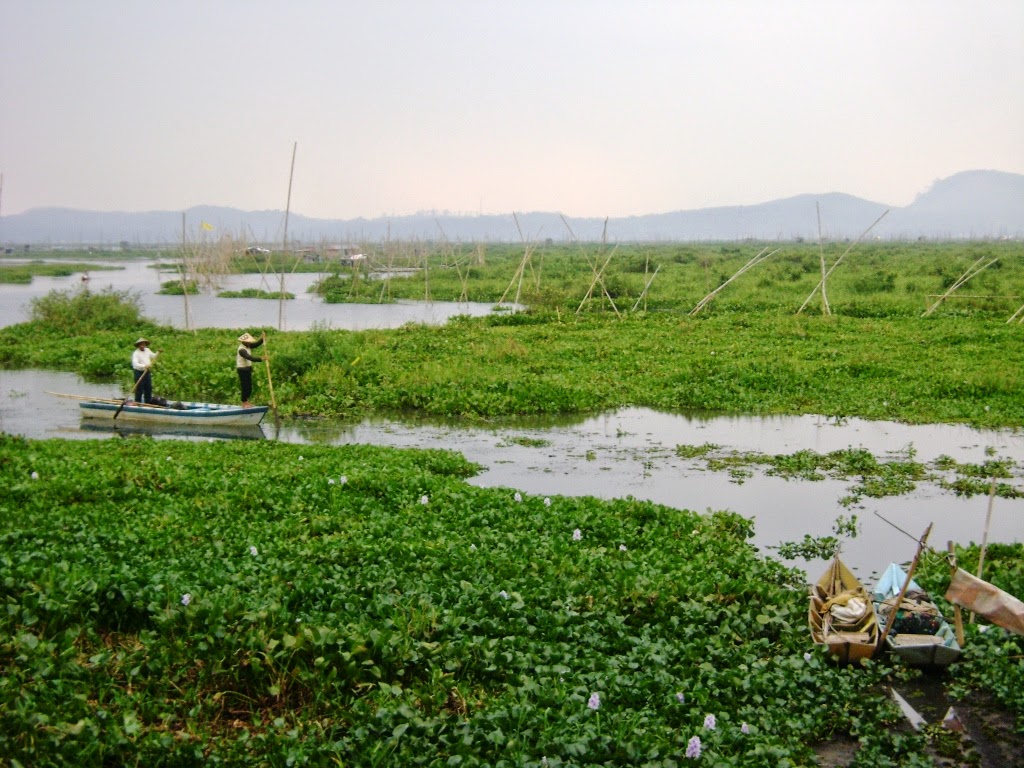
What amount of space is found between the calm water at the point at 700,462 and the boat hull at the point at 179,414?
26 centimetres

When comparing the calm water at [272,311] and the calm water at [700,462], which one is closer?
the calm water at [700,462]

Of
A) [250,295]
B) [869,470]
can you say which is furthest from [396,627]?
[250,295]

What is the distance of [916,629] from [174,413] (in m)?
11.2

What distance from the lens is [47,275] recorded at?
59.8 meters

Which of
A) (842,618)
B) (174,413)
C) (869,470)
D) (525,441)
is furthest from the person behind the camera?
(174,413)

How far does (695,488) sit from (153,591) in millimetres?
6841

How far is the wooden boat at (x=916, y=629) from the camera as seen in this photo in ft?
20.2

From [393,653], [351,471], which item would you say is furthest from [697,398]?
[393,653]

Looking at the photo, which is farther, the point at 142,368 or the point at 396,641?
the point at 142,368

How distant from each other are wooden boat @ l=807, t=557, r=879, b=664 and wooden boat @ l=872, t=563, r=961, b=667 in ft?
0.55

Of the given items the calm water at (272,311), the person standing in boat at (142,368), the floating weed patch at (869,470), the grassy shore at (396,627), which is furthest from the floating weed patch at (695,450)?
the calm water at (272,311)

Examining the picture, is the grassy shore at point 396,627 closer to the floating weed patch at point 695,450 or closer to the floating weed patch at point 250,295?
the floating weed patch at point 695,450

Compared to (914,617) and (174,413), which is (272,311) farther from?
(914,617)

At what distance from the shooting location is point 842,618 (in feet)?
21.0
